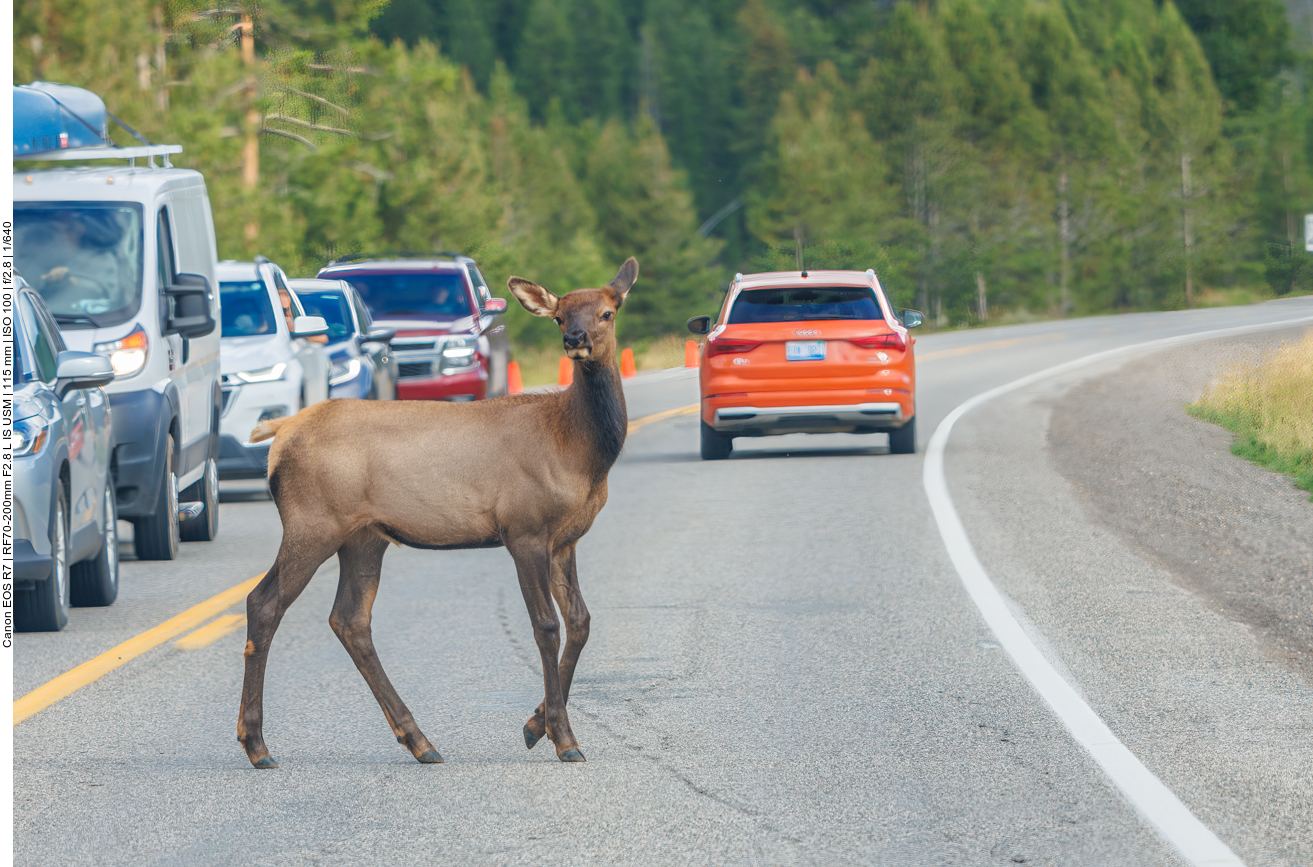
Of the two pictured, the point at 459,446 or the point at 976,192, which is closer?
the point at 459,446

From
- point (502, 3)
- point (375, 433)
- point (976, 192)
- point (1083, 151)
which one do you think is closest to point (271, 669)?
point (375, 433)

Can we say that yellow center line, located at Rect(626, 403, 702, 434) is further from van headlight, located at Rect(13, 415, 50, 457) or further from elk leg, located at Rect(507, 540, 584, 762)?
elk leg, located at Rect(507, 540, 584, 762)

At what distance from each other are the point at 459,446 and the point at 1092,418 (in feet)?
61.1

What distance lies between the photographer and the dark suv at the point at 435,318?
23844mm

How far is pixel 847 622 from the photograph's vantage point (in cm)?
972

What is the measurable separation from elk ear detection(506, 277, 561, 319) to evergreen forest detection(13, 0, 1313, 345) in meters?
19.4

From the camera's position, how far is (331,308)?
2158cm

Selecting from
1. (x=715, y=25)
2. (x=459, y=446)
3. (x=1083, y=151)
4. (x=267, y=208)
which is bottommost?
(x=459, y=446)

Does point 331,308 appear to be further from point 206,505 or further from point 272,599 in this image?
point 272,599

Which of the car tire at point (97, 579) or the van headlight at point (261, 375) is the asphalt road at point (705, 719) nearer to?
the car tire at point (97, 579)

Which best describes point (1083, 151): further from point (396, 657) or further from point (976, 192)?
point (396, 657)

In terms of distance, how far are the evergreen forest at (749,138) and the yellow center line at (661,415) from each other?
8.51 m

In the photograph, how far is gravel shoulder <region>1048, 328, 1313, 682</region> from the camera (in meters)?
10.3

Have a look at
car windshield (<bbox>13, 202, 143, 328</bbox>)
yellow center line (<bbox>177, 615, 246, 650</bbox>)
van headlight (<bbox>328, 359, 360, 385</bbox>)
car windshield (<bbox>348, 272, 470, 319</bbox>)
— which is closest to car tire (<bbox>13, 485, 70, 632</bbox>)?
yellow center line (<bbox>177, 615, 246, 650</bbox>)
